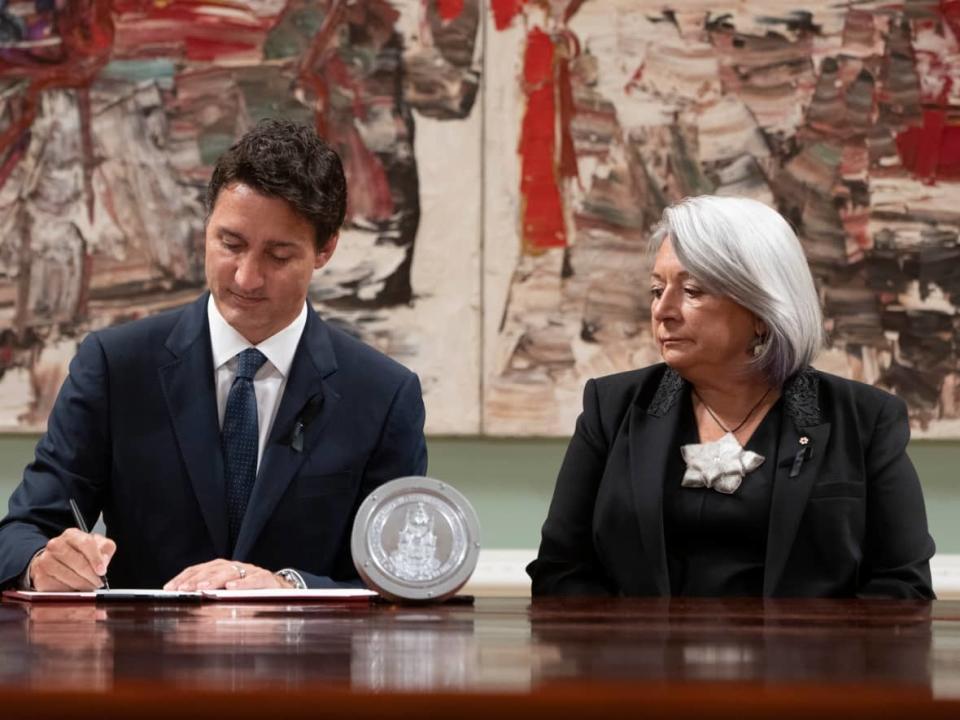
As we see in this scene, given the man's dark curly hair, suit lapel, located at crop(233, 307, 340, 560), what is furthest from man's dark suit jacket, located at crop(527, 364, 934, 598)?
the man's dark curly hair

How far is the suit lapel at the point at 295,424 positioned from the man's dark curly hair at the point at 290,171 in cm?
23

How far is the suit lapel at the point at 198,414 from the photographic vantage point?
109 inches

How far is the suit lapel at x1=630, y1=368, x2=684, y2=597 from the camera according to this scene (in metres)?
2.88

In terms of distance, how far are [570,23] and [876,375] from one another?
1428mm

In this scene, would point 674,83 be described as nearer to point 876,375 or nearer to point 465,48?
point 465,48

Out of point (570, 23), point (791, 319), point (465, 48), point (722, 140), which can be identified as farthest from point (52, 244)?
point (791, 319)

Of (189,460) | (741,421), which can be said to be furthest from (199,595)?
(741,421)

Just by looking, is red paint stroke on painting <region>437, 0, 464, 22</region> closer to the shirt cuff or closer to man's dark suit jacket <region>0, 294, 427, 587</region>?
man's dark suit jacket <region>0, 294, 427, 587</region>

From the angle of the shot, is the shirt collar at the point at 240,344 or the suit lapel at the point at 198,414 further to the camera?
the shirt collar at the point at 240,344

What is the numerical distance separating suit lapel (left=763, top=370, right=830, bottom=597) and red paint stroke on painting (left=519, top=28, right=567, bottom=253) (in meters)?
1.36

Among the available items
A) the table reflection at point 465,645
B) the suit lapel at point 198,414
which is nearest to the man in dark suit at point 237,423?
the suit lapel at point 198,414

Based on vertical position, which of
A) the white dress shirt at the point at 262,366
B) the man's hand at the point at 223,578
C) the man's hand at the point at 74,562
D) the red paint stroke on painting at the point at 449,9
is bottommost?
the man's hand at the point at 223,578

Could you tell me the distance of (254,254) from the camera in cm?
280

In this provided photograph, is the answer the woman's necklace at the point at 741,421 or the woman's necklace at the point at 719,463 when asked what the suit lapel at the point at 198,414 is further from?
the woman's necklace at the point at 741,421
